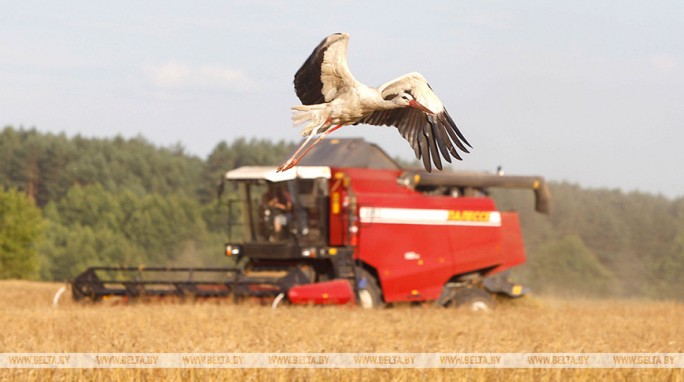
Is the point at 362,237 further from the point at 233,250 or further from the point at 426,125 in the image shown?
the point at 426,125

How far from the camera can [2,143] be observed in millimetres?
79250

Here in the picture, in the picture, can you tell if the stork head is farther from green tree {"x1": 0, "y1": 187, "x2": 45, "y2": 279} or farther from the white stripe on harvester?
green tree {"x1": 0, "y1": 187, "x2": 45, "y2": 279}

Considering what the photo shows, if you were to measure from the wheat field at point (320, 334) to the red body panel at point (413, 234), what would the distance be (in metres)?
1.10

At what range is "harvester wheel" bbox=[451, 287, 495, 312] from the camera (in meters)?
22.9

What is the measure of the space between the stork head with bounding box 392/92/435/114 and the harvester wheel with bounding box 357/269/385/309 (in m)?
14.0

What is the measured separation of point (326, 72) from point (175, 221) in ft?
202

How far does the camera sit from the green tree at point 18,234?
49375mm

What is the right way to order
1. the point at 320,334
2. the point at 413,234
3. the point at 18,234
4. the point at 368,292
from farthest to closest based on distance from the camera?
the point at 18,234
the point at 413,234
the point at 368,292
the point at 320,334

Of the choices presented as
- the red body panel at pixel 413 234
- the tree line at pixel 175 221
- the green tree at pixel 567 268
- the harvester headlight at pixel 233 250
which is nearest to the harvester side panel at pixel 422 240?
the red body panel at pixel 413 234

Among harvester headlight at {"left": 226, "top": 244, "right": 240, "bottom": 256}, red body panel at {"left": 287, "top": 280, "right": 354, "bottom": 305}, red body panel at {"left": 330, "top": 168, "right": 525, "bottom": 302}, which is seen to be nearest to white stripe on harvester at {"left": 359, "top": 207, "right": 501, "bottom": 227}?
red body panel at {"left": 330, "top": 168, "right": 525, "bottom": 302}

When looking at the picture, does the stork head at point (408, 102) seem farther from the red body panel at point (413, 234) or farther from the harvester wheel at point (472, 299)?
the harvester wheel at point (472, 299)

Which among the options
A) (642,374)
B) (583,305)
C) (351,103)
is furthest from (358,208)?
(351,103)

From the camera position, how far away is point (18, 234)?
1973 inches

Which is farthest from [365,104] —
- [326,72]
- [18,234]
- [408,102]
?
[18,234]
